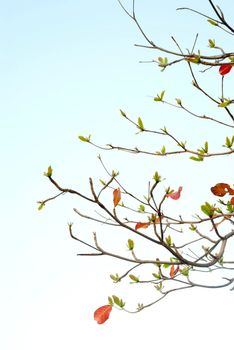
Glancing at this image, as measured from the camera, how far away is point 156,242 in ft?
9.22

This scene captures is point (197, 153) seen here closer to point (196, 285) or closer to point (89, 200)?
point (196, 285)

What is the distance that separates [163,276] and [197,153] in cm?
92

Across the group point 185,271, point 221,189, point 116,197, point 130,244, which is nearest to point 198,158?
point 221,189

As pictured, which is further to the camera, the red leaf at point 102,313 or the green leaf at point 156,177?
the red leaf at point 102,313

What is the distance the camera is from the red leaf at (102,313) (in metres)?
3.56

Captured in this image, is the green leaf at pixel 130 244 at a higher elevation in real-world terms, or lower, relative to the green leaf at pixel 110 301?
higher

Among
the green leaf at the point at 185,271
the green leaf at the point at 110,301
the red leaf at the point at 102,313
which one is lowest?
the red leaf at the point at 102,313

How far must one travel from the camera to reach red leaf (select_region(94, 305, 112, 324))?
3564 millimetres

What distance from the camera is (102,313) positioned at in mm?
3594

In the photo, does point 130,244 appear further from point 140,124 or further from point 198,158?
point 140,124

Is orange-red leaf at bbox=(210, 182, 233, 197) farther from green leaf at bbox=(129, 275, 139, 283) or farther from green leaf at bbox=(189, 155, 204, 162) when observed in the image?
green leaf at bbox=(129, 275, 139, 283)

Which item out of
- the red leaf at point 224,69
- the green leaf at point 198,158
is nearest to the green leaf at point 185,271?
the green leaf at point 198,158

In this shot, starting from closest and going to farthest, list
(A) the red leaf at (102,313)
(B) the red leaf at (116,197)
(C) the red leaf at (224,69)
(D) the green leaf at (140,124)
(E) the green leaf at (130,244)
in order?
(B) the red leaf at (116,197) < (E) the green leaf at (130,244) < (A) the red leaf at (102,313) < (C) the red leaf at (224,69) < (D) the green leaf at (140,124)

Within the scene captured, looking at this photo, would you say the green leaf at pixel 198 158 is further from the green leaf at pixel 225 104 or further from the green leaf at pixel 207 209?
the green leaf at pixel 207 209
